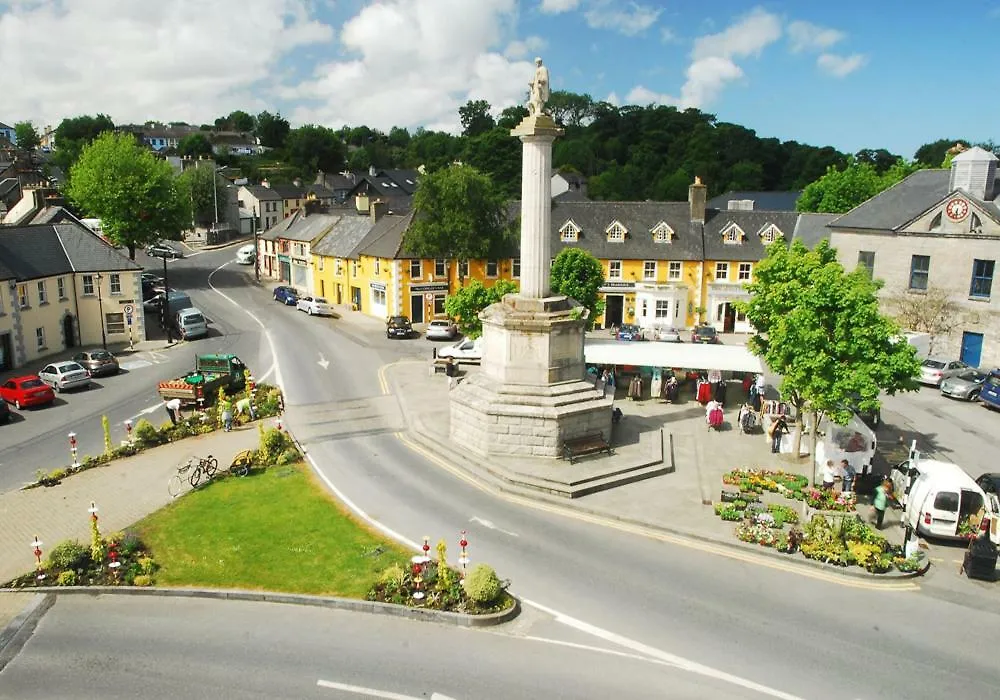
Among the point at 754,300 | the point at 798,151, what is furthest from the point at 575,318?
the point at 798,151

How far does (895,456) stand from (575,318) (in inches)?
505

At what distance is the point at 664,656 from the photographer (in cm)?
1453

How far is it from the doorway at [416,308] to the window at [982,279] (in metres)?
34.5

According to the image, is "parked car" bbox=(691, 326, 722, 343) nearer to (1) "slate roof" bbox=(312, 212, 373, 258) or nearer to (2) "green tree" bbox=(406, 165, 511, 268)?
(2) "green tree" bbox=(406, 165, 511, 268)

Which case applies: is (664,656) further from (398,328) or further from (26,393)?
(398,328)

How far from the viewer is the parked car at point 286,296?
6159cm

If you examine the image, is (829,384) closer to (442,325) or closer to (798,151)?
(442,325)

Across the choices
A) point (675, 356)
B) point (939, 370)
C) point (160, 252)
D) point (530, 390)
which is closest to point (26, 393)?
point (530, 390)

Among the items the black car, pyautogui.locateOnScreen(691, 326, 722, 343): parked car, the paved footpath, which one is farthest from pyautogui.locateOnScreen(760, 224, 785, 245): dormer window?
the paved footpath

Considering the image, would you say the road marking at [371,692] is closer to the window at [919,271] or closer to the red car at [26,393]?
the red car at [26,393]

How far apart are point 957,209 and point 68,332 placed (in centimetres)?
5031

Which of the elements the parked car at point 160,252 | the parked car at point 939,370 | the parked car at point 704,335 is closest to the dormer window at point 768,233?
the parked car at point 704,335

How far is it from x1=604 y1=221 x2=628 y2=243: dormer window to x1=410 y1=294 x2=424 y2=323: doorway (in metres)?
14.8

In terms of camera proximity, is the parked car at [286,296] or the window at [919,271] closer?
the window at [919,271]
